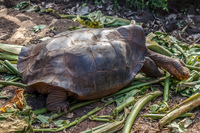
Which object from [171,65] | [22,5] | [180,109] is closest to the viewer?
[180,109]

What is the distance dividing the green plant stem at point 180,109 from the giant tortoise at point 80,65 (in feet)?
2.97

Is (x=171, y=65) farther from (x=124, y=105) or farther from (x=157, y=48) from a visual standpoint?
(x=124, y=105)

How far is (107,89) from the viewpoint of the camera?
422cm

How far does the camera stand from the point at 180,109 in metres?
3.99

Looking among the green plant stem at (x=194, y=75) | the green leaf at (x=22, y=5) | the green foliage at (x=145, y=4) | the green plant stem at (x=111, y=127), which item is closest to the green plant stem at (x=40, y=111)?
the green plant stem at (x=111, y=127)

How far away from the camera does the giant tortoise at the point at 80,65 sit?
395cm

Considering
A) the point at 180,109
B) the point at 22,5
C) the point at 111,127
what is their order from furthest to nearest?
1. the point at 22,5
2. the point at 180,109
3. the point at 111,127

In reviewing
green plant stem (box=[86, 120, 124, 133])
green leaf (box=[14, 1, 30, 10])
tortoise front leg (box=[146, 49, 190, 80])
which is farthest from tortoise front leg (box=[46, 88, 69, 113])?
green leaf (box=[14, 1, 30, 10])

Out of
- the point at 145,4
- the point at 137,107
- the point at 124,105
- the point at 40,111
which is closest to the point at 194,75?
the point at 137,107

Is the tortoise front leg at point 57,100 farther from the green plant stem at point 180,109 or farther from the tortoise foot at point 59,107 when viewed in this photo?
the green plant stem at point 180,109

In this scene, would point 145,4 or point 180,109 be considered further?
point 145,4

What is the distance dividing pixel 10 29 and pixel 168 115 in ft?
14.3

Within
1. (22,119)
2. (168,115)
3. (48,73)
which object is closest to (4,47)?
(48,73)

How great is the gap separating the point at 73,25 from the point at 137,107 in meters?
3.34
